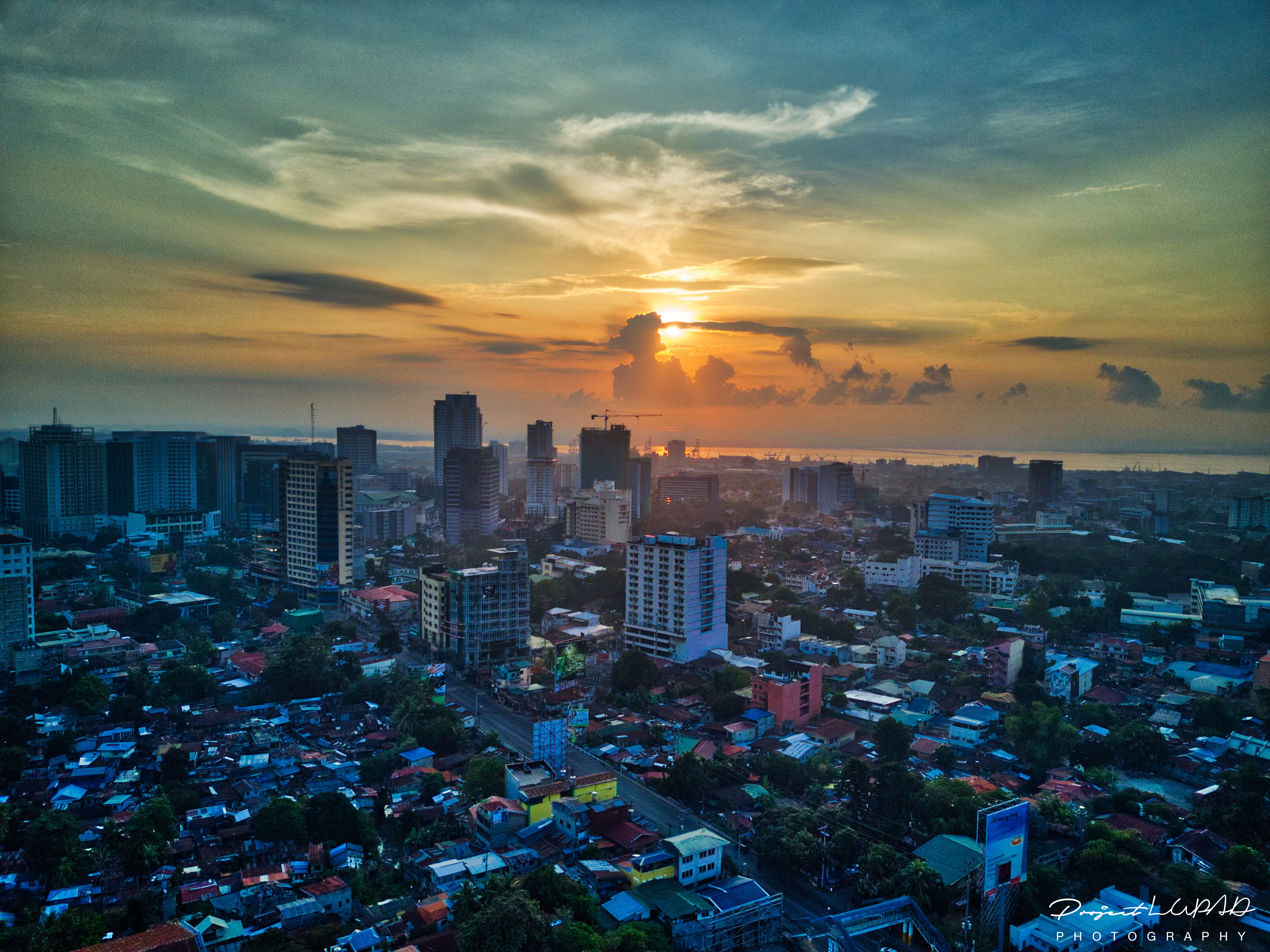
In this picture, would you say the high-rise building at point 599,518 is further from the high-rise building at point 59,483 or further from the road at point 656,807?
the high-rise building at point 59,483

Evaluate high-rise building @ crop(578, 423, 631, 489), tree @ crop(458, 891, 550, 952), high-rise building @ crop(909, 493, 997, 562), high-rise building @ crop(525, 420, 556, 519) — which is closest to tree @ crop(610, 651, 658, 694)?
tree @ crop(458, 891, 550, 952)

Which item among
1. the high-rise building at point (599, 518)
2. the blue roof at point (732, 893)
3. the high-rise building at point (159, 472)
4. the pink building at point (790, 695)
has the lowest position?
the blue roof at point (732, 893)

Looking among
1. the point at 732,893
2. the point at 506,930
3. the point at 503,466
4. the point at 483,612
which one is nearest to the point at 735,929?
the point at 732,893

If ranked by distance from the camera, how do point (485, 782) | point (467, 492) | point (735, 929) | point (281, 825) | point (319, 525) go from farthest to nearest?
point (467, 492), point (319, 525), point (485, 782), point (281, 825), point (735, 929)

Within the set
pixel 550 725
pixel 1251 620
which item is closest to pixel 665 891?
pixel 550 725

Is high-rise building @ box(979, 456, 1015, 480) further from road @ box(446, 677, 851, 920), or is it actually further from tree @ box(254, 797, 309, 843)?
tree @ box(254, 797, 309, 843)

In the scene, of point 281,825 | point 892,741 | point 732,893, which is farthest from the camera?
point 892,741

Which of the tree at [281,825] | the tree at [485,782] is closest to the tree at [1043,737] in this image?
the tree at [485,782]

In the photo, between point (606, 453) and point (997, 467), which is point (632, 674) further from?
point (997, 467)
